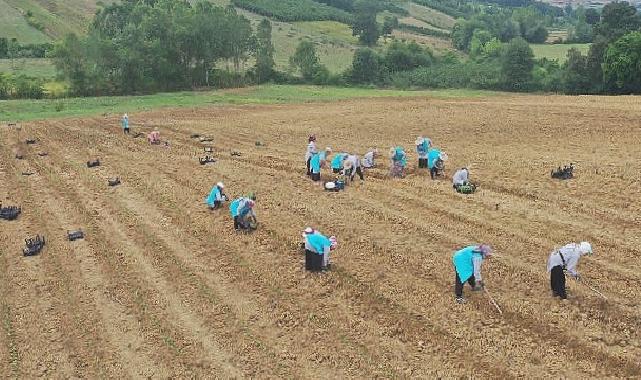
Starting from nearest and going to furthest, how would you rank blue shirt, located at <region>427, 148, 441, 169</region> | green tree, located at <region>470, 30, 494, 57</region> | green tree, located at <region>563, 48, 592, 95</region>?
blue shirt, located at <region>427, 148, 441, 169</region> < green tree, located at <region>563, 48, 592, 95</region> < green tree, located at <region>470, 30, 494, 57</region>

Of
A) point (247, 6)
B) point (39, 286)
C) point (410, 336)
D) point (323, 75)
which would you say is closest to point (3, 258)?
point (39, 286)

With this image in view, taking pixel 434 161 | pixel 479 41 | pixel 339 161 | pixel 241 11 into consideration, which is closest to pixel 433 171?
pixel 434 161

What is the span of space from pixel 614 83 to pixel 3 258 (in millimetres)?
46802

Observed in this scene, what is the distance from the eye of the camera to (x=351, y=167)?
912 inches

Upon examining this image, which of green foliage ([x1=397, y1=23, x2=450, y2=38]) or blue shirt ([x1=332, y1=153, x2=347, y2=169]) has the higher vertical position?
green foliage ([x1=397, y1=23, x2=450, y2=38])

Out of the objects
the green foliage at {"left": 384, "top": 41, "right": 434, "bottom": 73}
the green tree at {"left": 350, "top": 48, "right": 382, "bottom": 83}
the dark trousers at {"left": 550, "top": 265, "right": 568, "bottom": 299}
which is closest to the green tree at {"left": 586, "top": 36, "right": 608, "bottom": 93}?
the green foliage at {"left": 384, "top": 41, "right": 434, "bottom": 73}

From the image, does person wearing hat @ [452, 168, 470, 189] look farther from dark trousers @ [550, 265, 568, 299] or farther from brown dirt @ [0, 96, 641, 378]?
dark trousers @ [550, 265, 568, 299]

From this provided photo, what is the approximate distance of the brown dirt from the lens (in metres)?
12.1

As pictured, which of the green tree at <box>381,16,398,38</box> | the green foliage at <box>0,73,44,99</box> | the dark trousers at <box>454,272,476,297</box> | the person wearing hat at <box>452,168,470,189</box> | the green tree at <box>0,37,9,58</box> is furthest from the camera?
the green tree at <box>381,16,398,38</box>

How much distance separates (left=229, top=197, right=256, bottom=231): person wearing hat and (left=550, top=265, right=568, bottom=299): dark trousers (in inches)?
330

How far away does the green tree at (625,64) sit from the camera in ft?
156

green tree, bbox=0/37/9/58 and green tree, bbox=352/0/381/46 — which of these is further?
green tree, bbox=352/0/381/46

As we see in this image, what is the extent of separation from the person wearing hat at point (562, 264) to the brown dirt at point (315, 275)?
29 cm

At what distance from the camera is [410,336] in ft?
41.5
